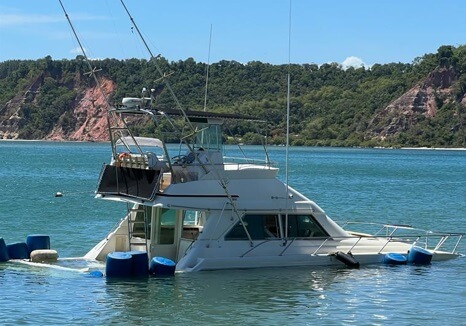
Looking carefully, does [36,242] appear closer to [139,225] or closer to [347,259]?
[139,225]

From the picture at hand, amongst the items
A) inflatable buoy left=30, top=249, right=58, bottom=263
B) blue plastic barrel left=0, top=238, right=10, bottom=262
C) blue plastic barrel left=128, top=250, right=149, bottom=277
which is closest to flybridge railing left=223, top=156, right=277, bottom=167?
blue plastic barrel left=128, top=250, right=149, bottom=277

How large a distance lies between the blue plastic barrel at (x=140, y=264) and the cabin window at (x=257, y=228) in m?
1.94

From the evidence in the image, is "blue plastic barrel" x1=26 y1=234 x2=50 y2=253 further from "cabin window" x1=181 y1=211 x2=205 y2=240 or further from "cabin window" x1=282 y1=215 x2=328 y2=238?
"cabin window" x1=282 y1=215 x2=328 y2=238

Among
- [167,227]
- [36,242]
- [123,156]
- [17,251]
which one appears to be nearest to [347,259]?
[167,227]

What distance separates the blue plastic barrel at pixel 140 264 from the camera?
22.6m

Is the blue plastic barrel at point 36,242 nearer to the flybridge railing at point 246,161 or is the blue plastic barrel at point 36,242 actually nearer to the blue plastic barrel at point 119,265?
the blue plastic barrel at point 119,265

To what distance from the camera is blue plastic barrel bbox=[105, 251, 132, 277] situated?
2250 centimetres

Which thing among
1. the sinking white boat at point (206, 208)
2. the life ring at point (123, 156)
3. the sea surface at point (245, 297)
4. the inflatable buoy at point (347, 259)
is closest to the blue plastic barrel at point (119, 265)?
the sea surface at point (245, 297)

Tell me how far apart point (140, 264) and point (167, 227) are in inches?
58.0

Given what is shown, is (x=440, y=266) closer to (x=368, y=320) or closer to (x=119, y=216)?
(x=368, y=320)

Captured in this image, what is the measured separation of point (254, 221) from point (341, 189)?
149ft

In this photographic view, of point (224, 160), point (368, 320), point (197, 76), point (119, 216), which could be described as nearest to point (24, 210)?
point (119, 216)

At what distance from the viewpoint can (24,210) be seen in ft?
156

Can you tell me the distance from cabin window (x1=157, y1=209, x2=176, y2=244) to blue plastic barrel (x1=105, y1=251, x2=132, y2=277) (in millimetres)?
1421
